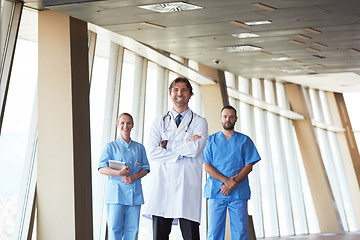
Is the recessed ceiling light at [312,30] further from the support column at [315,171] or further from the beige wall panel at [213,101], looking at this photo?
the support column at [315,171]

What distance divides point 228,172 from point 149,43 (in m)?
3.50

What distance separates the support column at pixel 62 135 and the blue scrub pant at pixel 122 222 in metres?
0.91

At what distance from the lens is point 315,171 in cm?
1352

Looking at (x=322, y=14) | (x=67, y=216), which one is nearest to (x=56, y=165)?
(x=67, y=216)

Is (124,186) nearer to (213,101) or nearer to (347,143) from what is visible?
(213,101)

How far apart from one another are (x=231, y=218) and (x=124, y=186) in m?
1.16

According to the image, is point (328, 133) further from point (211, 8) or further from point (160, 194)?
point (160, 194)

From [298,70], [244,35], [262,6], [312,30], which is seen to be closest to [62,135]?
[262,6]

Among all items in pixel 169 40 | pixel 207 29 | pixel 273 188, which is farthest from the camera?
pixel 273 188

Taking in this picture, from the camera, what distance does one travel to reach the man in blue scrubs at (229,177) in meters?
4.89

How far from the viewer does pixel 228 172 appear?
505 cm

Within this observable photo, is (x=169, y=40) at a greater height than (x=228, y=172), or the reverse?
(x=169, y=40)

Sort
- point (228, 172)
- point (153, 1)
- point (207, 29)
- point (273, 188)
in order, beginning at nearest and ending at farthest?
point (228, 172)
point (153, 1)
point (207, 29)
point (273, 188)

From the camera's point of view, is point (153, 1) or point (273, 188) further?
point (273, 188)
